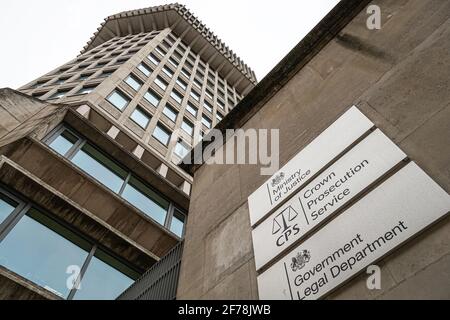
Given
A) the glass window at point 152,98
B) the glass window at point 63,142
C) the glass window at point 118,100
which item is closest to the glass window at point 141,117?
the glass window at point 118,100

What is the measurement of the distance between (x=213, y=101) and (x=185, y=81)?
3493mm

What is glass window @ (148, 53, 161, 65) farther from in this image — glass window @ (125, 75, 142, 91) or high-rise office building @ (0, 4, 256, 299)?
high-rise office building @ (0, 4, 256, 299)

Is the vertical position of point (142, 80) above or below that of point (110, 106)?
above

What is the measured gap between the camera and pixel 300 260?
4051 mm

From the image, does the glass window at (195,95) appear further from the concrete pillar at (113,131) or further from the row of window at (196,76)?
the concrete pillar at (113,131)

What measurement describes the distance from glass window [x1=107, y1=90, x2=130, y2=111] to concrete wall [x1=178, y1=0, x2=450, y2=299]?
13.1 meters

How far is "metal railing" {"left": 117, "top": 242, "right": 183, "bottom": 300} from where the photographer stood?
7.09 meters

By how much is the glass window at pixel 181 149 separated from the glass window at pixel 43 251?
10378 mm

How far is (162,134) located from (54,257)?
39.3ft

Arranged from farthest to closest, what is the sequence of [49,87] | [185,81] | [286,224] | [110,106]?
1. [185,81]
2. [49,87]
3. [110,106]
4. [286,224]

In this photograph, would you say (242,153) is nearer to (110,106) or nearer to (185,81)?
(110,106)

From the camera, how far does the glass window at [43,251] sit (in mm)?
9305
